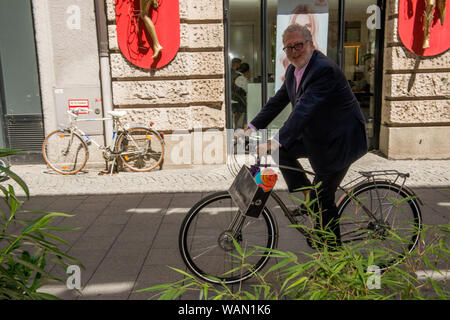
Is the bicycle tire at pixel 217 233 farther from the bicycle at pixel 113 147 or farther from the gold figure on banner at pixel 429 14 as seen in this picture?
the gold figure on banner at pixel 429 14

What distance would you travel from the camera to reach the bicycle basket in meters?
2.89

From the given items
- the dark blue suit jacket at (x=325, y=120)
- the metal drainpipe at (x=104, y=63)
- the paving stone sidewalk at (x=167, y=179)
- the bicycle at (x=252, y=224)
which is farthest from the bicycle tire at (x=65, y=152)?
the dark blue suit jacket at (x=325, y=120)

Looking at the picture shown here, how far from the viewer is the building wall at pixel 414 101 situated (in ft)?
25.0

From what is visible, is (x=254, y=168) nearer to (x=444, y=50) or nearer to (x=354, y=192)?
(x=354, y=192)

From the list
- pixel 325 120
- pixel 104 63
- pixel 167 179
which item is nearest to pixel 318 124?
pixel 325 120

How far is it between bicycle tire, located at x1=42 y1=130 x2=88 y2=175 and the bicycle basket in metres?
4.84

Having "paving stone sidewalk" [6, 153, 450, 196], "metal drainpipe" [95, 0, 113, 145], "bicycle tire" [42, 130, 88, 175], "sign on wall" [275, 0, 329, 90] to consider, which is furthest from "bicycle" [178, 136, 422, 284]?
"sign on wall" [275, 0, 329, 90]

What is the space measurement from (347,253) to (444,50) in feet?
23.1

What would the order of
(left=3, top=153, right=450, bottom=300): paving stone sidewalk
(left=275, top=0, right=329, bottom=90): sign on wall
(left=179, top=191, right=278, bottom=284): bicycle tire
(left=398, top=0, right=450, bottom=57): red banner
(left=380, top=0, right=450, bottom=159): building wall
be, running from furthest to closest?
1. (left=275, top=0, right=329, bottom=90): sign on wall
2. (left=380, top=0, right=450, bottom=159): building wall
3. (left=398, top=0, right=450, bottom=57): red banner
4. (left=3, top=153, right=450, bottom=300): paving stone sidewalk
5. (left=179, top=191, right=278, bottom=284): bicycle tire

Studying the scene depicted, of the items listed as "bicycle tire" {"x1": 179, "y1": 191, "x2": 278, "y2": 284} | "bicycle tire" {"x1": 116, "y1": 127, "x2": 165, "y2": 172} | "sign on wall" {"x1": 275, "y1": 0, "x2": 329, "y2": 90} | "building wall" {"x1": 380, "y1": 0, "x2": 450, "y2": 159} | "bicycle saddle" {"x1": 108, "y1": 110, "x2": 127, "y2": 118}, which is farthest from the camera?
"sign on wall" {"x1": 275, "y1": 0, "x2": 329, "y2": 90}

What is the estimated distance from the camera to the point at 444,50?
24.8 ft

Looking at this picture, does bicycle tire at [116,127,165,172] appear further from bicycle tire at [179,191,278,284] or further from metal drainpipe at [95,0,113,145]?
bicycle tire at [179,191,278,284]

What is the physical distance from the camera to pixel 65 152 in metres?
7.37
